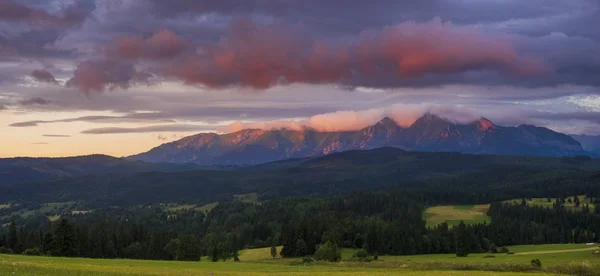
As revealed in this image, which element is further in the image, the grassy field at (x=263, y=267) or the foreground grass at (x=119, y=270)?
the grassy field at (x=263, y=267)

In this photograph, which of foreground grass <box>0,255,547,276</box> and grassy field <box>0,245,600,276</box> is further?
grassy field <box>0,245,600,276</box>

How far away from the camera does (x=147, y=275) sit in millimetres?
46781

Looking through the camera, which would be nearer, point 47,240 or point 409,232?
point 47,240

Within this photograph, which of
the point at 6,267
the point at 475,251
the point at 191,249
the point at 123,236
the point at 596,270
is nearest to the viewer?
the point at 6,267

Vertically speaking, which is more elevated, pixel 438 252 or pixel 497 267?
pixel 497 267

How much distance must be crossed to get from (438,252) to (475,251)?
12.6 metres

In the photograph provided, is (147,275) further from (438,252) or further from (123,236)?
(438,252)

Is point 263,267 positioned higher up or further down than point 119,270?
further down

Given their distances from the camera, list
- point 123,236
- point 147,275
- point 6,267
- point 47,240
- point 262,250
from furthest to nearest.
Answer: point 262,250
point 123,236
point 47,240
point 147,275
point 6,267

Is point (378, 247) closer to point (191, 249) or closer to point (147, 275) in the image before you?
point (191, 249)

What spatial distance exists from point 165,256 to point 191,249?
12301 millimetres

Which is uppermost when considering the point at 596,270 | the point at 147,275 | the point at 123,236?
the point at 147,275

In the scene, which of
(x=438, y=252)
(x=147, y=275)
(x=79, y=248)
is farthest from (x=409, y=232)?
(x=147, y=275)

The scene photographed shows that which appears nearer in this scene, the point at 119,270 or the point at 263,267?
the point at 119,270
